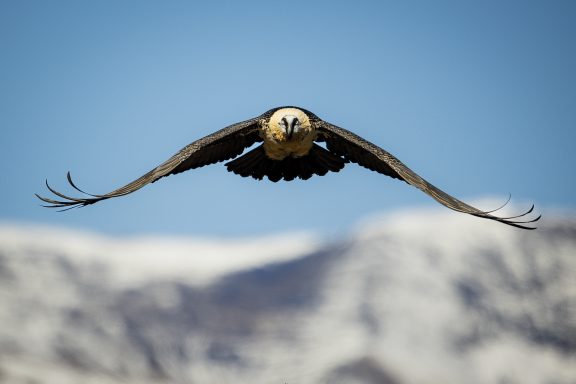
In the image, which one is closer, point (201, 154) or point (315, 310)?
point (201, 154)

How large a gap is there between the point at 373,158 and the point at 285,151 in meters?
1.30

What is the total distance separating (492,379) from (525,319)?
931cm

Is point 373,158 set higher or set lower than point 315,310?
lower

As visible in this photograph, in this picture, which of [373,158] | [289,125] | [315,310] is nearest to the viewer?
[289,125]

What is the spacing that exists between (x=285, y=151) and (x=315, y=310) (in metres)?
60.1

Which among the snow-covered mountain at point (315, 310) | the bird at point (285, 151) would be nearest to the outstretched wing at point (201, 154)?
the bird at point (285, 151)

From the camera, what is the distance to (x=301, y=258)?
9169 cm

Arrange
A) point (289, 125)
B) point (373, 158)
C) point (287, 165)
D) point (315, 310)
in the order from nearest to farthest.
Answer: point (289, 125)
point (373, 158)
point (287, 165)
point (315, 310)

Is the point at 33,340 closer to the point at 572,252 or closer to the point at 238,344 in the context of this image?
the point at 238,344

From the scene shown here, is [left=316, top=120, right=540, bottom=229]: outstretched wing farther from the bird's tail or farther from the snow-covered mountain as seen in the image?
the snow-covered mountain

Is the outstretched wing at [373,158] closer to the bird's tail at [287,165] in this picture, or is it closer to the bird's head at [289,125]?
the bird's tail at [287,165]

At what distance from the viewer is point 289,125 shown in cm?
1373

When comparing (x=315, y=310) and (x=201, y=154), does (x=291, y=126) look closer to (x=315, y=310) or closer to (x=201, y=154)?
(x=201, y=154)

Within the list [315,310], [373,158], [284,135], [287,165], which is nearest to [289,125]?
[284,135]
